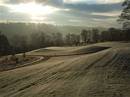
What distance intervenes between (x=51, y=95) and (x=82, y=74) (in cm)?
476

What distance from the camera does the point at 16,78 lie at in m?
23.0

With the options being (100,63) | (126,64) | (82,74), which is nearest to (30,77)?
(82,74)

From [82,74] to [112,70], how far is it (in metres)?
2.22

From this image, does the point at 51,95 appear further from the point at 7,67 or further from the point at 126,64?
the point at 7,67

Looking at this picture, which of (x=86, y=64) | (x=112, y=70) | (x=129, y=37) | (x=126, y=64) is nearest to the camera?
(x=112, y=70)

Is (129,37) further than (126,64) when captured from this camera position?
Yes

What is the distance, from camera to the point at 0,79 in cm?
2370

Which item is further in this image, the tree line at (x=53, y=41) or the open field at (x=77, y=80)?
the tree line at (x=53, y=41)

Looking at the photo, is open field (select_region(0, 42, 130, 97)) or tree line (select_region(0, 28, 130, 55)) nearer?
open field (select_region(0, 42, 130, 97))

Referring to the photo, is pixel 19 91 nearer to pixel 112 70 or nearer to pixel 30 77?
pixel 30 77

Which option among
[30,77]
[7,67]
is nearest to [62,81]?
[30,77]

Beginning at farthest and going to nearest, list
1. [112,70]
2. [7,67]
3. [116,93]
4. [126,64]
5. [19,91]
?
[7,67] < [126,64] < [112,70] < [19,91] < [116,93]

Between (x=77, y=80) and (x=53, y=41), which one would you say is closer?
(x=77, y=80)

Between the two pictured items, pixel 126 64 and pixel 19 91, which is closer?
pixel 19 91
